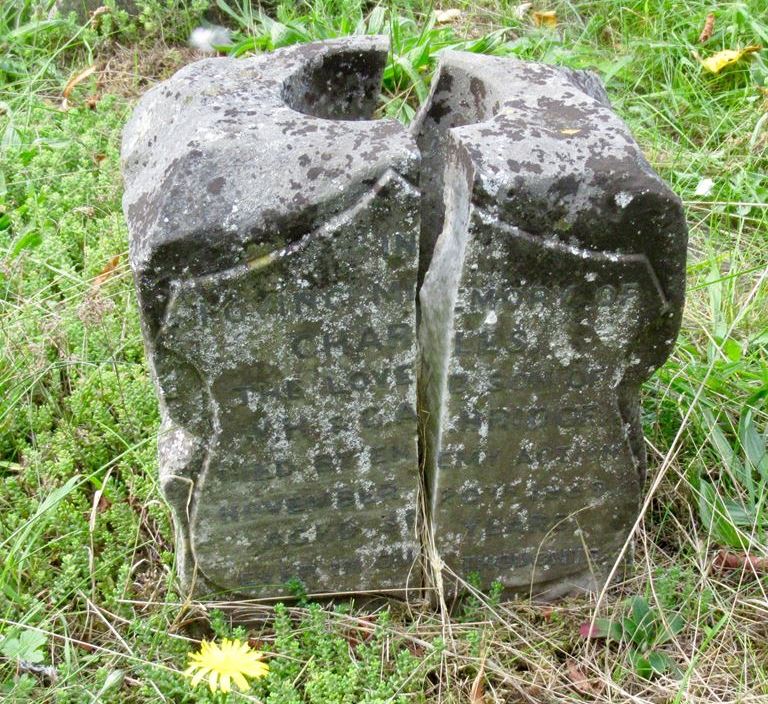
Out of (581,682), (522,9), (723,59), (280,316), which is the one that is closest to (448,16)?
(522,9)

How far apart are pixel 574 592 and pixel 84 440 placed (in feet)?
4.47

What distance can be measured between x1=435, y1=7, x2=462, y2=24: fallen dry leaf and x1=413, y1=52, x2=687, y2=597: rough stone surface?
243 centimetres

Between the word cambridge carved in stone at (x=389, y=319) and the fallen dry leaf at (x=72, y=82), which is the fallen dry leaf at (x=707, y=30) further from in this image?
the fallen dry leaf at (x=72, y=82)

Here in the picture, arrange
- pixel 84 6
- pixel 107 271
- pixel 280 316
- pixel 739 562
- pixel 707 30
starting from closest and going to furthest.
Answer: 1. pixel 280 316
2. pixel 739 562
3. pixel 107 271
4. pixel 707 30
5. pixel 84 6

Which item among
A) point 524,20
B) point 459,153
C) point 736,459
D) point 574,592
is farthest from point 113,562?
point 524,20

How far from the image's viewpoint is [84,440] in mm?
2604

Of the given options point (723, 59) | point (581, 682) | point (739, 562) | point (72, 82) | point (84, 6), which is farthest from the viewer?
point (84, 6)

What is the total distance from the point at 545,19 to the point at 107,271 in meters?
2.59

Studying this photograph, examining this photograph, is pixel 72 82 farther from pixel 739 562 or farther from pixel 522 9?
pixel 739 562

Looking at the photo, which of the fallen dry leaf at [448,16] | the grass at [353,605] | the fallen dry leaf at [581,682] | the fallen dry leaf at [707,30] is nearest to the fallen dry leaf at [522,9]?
the fallen dry leaf at [448,16]

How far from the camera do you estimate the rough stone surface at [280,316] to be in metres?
1.72

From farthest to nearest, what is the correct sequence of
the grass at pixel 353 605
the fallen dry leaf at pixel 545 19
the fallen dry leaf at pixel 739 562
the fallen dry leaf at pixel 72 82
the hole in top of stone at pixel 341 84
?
the fallen dry leaf at pixel 545 19
the fallen dry leaf at pixel 72 82
the fallen dry leaf at pixel 739 562
the hole in top of stone at pixel 341 84
the grass at pixel 353 605

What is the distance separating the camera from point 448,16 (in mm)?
4629

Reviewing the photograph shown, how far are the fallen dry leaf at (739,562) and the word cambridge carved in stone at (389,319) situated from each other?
12.1 inches
